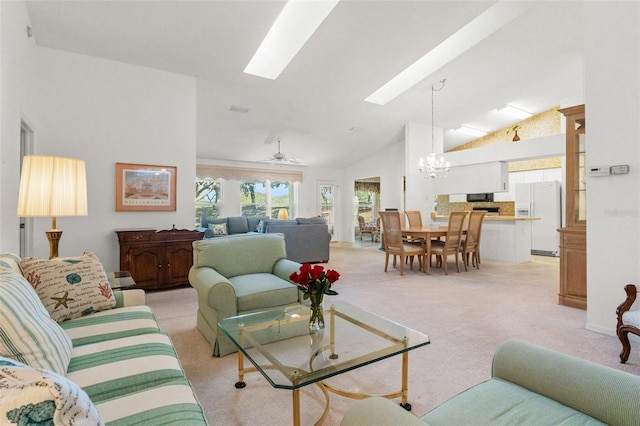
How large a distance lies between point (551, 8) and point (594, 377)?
484 centimetres

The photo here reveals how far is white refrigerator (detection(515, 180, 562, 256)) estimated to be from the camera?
6938 mm

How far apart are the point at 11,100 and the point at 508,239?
7281 millimetres

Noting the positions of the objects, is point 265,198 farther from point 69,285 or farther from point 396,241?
point 69,285

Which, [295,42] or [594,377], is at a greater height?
[295,42]

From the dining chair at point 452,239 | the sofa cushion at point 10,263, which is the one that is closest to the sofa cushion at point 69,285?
the sofa cushion at point 10,263

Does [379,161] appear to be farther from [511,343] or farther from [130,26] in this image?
[511,343]

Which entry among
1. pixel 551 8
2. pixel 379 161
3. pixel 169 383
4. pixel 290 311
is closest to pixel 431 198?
pixel 379 161

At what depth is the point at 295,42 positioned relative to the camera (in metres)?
4.17

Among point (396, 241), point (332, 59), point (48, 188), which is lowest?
point (396, 241)

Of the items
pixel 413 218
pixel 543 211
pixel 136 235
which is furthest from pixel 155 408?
pixel 543 211

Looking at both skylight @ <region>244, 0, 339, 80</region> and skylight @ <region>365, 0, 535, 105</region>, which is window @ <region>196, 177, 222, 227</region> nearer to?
skylight @ <region>244, 0, 339, 80</region>

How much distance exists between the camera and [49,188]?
1988 mm

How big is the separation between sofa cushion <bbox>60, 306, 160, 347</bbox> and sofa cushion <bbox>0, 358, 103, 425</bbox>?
3.80 ft

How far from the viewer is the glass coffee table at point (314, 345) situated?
1.34 meters
